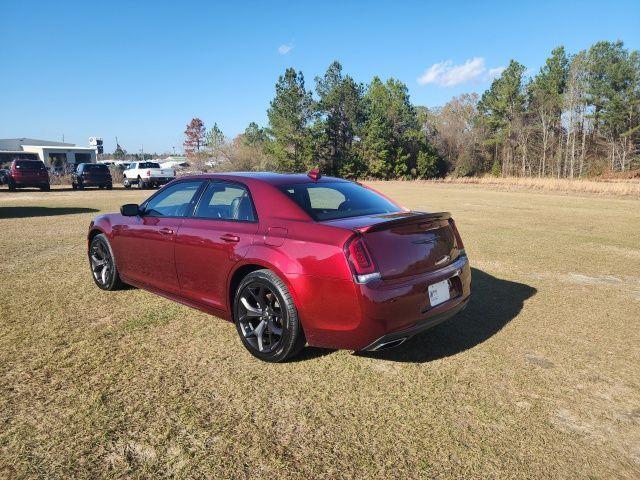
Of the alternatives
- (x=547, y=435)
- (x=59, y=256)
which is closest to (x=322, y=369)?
(x=547, y=435)

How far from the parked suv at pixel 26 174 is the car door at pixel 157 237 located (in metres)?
24.2

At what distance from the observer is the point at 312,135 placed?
5550 centimetres

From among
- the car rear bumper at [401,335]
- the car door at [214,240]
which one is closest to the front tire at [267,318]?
the car door at [214,240]

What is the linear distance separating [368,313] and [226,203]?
1815 mm

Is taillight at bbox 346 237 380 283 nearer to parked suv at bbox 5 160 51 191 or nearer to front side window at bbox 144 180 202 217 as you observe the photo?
front side window at bbox 144 180 202 217

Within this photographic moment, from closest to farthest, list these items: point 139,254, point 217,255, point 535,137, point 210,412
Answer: point 210,412 < point 217,255 < point 139,254 < point 535,137

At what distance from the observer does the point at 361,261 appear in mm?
2936

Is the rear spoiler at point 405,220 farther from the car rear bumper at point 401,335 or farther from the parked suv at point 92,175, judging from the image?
the parked suv at point 92,175

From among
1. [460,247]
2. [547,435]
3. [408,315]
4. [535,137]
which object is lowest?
[547,435]

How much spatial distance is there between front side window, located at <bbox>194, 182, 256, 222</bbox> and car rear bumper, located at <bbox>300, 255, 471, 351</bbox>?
1.04 meters

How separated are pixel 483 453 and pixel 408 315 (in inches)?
39.2

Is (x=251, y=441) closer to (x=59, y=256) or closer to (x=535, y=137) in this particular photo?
(x=59, y=256)

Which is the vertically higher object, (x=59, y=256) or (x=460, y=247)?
(x=460, y=247)

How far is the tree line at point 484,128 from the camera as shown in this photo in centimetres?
5216
